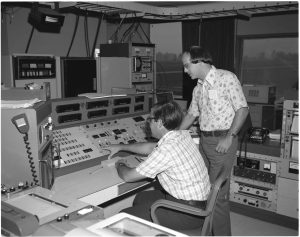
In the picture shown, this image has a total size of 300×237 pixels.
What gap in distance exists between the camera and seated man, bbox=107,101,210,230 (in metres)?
1.75

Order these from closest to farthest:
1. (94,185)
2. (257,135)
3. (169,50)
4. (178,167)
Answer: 1. (178,167)
2. (94,185)
3. (257,135)
4. (169,50)

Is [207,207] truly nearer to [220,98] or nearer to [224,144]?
[224,144]

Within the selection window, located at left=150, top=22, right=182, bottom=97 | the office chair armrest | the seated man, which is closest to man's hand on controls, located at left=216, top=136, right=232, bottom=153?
the seated man

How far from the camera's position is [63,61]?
3.83 m

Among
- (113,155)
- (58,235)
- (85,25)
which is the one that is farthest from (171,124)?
(85,25)

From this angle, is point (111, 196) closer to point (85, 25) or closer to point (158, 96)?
point (158, 96)

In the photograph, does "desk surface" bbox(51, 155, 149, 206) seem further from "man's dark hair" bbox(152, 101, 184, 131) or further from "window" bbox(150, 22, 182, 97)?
"window" bbox(150, 22, 182, 97)

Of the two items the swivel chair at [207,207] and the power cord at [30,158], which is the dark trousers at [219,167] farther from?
the power cord at [30,158]

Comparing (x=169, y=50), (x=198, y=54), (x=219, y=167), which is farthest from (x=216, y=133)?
(x=169, y=50)

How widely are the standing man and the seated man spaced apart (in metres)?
0.73

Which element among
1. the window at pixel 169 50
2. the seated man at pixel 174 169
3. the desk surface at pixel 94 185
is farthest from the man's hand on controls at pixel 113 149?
the window at pixel 169 50

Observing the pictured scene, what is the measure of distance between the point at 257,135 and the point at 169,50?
3626 mm

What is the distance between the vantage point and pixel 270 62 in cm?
608

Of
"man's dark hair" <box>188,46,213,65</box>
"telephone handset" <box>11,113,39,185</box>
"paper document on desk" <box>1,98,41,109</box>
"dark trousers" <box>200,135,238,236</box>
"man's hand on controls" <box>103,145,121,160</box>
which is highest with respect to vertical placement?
"man's dark hair" <box>188,46,213,65</box>
